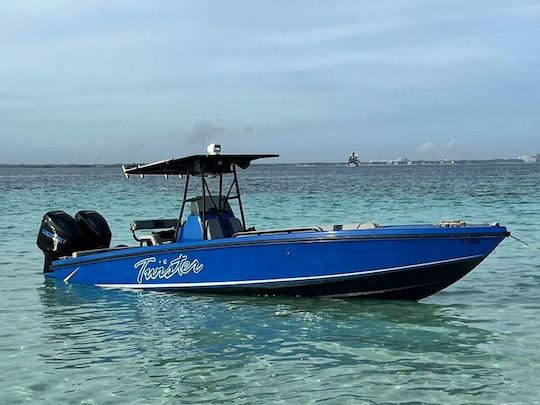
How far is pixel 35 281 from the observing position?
46.8 ft

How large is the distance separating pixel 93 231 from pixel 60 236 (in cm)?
61

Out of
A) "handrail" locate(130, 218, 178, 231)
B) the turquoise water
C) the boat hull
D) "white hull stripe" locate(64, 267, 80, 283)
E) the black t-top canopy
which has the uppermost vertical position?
the black t-top canopy

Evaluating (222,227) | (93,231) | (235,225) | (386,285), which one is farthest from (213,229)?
(93,231)

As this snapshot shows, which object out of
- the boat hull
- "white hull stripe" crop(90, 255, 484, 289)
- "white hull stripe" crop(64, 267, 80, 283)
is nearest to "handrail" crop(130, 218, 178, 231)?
the boat hull

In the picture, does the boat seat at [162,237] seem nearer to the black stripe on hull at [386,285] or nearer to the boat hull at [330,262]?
the boat hull at [330,262]

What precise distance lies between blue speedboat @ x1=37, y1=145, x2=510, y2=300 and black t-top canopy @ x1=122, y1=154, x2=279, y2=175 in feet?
0.06

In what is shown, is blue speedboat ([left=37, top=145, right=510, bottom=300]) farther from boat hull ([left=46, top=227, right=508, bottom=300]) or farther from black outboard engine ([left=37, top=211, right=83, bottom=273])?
black outboard engine ([left=37, top=211, right=83, bottom=273])

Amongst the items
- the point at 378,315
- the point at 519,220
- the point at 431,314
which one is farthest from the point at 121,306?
the point at 519,220

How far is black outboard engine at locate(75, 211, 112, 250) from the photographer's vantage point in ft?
44.5

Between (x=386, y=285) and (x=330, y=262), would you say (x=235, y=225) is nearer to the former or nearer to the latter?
(x=330, y=262)

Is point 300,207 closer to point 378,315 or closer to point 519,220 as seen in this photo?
point 519,220

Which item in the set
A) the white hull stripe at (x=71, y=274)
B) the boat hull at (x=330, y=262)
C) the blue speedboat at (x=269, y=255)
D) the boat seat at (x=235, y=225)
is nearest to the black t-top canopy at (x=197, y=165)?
the blue speedboat at (x=269, y=255)

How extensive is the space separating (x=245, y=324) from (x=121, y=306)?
249 centimetres

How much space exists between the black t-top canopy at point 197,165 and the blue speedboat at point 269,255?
2 centimetres
